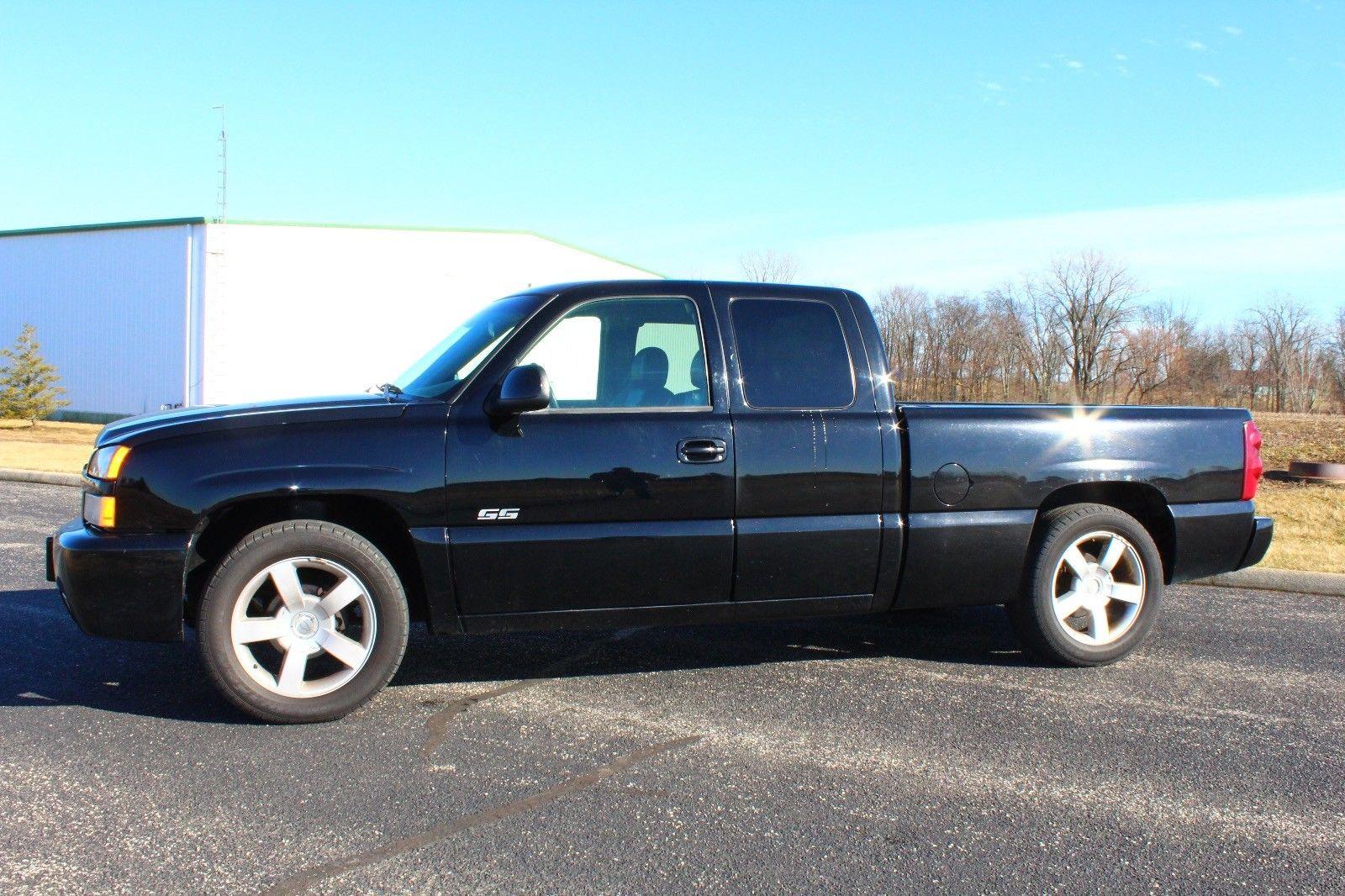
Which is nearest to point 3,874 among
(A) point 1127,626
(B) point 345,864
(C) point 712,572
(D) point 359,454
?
(B) point 345,864

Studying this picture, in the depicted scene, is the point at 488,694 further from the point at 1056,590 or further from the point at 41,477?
the point at 41,477

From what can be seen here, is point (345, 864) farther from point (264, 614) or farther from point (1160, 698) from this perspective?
point (1160, 698)

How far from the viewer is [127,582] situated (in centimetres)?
414

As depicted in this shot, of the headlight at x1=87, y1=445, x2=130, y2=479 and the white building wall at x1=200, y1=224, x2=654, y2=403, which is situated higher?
the white building wall at x1=200, y1=224, x2=654, y2=403

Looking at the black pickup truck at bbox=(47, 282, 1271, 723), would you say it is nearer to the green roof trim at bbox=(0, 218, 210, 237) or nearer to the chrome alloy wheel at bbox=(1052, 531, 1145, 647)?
the chrome alloy wheel at bbox=(1052, 531, 1145, 647)

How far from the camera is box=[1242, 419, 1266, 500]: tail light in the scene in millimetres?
5539

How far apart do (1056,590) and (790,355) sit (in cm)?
182

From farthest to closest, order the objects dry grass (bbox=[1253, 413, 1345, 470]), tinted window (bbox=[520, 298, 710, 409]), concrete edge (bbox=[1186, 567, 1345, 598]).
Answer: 1. dry grass (bbox=[1253, 413, 1345, 470])
2. concrete edge (bbox=[1186, 567, 1345, 598])
3. tinted window (bbox=[520, 298, 710, 409])

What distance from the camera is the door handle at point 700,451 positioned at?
15.1ft

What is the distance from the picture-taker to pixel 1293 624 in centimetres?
640

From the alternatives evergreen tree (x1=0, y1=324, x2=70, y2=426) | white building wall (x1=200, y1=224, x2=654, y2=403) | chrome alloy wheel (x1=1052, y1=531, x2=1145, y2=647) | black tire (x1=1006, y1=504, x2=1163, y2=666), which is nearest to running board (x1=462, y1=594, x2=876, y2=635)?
black tire (x1=1006, y1=504, x2=1163, y2=666)

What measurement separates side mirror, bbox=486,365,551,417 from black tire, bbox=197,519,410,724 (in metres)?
0.79

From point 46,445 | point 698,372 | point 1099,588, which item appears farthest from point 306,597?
point 46,445

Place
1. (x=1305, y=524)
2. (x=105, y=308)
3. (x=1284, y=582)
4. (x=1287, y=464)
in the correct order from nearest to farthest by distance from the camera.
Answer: (x=1284, y=582) < (x=1305, y=524) < (x=1287, y=464) < (x=105, y=308)
